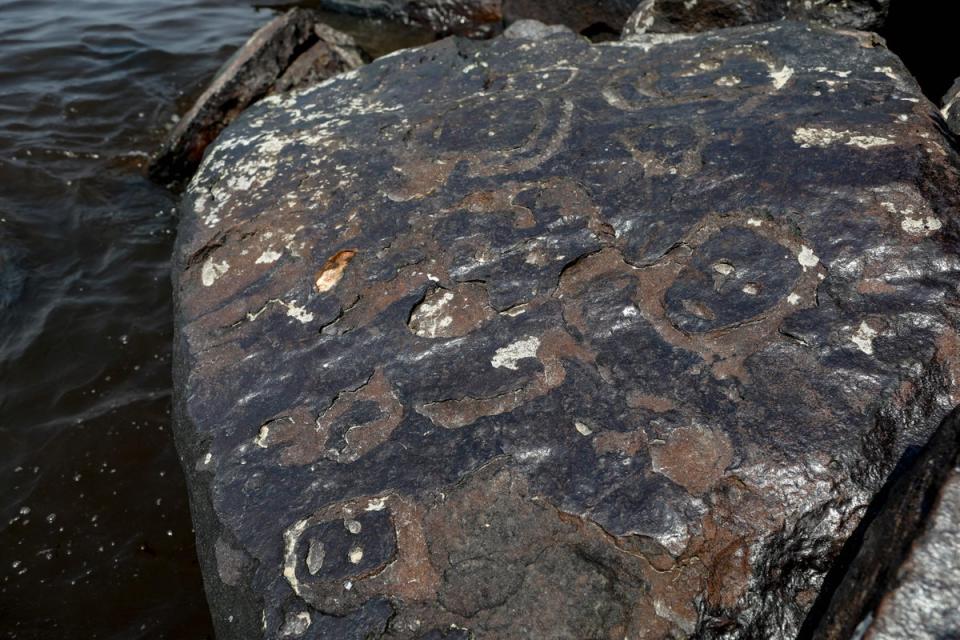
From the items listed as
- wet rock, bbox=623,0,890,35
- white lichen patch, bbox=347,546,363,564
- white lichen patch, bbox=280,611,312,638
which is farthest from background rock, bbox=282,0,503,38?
white lichen patch, bbox=280,611,312,638

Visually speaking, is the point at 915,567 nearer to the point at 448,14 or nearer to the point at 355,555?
the point at 355,555

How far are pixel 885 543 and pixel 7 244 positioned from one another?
3668 mm

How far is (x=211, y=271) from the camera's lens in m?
2.40

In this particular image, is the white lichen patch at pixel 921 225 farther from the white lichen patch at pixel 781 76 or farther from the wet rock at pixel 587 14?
the wet rock at pixel 587 14

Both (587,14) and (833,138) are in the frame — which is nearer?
(833,138)

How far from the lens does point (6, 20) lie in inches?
233

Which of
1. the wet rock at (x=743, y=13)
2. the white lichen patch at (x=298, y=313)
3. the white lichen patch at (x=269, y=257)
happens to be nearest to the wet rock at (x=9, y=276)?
the white lichen patch at (x=269, y=257)

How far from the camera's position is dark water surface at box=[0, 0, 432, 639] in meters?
2.22

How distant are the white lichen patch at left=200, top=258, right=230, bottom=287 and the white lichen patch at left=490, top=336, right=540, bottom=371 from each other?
980 mm

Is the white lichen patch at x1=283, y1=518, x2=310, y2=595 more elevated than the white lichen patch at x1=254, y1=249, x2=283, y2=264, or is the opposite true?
the white lichen patch at x1=254, y1=249, x2=283, y2=264

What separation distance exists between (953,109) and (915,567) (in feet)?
6.15

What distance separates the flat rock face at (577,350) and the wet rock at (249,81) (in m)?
1.49

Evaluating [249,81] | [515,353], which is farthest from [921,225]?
[249,81]

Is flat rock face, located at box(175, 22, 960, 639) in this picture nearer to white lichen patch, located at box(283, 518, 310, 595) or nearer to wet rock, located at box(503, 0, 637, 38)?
white lichen patch, located at box(283, 518, 310, 595)
